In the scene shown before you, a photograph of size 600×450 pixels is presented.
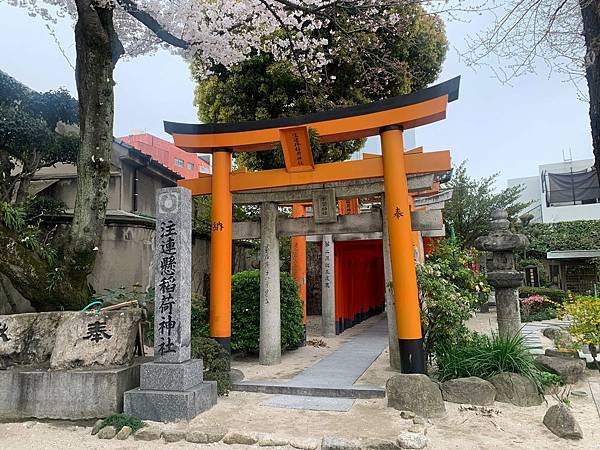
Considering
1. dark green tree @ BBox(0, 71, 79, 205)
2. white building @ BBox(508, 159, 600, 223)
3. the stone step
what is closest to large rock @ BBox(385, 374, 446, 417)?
the stone step

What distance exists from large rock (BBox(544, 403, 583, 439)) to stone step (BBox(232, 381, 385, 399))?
216 centimetres

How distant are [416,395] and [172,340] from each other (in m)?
3.28

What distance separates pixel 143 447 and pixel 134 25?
27.2 feet

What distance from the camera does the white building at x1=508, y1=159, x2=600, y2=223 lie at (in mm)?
27031

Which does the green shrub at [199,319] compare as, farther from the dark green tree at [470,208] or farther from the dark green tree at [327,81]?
Result: the dark green tree at [470,208]

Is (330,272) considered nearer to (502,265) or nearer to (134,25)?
(502,265)

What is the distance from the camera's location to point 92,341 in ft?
20.1

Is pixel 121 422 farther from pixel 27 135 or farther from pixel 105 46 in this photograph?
pixel 27 135

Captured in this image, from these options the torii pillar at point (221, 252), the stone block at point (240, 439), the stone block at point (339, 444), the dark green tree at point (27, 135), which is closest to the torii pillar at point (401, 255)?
the stone block at point (339, 444)

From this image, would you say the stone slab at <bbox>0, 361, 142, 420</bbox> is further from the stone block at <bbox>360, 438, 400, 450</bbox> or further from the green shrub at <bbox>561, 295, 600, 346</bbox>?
the green shrub at <bbox>561, 295, 600, 346</bbox>

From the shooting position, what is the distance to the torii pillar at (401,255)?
6.92 meters

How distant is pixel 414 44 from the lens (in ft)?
43.6

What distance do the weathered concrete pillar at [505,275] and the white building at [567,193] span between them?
20.4 m

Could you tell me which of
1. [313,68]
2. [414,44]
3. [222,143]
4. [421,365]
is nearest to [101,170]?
[222,143]
